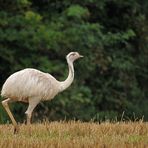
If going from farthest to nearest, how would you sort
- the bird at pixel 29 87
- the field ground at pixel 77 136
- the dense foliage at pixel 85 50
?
1. the dense foliage at pixel 85 50
2. the bird at pixel 29 87
3. the field ground at pixel 77 136

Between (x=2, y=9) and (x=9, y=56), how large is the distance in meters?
1.63

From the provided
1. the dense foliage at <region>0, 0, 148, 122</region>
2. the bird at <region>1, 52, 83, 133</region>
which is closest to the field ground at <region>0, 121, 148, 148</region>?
the bird at <region>1, 52, 83, 133</region>

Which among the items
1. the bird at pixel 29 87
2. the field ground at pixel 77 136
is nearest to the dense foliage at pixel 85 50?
the bird at pixel 29 87

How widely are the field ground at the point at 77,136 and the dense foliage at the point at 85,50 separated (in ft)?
28.9

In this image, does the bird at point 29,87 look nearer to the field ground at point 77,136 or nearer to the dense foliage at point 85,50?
the field ground at point 77,136

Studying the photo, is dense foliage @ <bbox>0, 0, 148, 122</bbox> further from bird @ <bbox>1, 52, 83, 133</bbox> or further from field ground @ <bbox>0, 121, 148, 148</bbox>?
field ground @ <bbox>0, 121, 148, 148</bbox>

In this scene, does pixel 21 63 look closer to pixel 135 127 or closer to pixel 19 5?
pixel 19 5

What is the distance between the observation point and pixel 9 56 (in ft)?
82.0

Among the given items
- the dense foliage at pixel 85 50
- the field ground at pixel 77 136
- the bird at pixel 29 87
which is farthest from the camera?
the dense foliage at pixel 85 50

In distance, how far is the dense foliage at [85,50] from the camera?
82.6 feet

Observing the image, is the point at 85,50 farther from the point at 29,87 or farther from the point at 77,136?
the point at 77,136

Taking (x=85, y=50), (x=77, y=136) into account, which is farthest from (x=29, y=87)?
(x=85, y=50)

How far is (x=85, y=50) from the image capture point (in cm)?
2703

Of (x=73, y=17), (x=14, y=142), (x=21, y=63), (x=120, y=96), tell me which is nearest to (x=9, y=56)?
(x=21, y=63)
